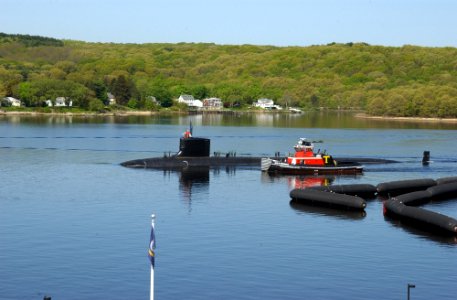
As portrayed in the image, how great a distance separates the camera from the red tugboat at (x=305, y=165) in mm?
74125

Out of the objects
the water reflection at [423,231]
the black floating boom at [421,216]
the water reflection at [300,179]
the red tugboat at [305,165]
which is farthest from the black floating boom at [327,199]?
the red tugboat at [305,165]

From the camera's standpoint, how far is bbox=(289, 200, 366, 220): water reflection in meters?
53.7

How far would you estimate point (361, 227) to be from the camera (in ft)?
164

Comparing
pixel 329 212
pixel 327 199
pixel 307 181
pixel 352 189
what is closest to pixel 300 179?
pixel 307 181

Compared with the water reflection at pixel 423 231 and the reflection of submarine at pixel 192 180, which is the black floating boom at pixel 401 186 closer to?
the water reflection at pixel 423 231

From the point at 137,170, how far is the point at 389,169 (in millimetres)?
23561

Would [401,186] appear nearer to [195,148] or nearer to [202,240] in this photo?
[195,148]

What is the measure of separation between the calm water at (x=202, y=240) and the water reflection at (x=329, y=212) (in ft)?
0.42

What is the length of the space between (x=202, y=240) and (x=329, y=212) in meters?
13.0

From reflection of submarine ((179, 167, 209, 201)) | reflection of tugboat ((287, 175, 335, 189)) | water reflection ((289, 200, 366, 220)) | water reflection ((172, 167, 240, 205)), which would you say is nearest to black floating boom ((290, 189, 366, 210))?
water reflection ((289, 200, 366, 220))

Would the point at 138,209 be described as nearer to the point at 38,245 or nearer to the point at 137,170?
the point at 38,245

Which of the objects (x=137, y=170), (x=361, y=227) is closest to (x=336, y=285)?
(x=361, y=227)

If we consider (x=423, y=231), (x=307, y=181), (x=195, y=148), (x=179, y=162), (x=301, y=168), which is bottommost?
(x=423, y=231)

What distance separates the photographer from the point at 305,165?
74.2 m
